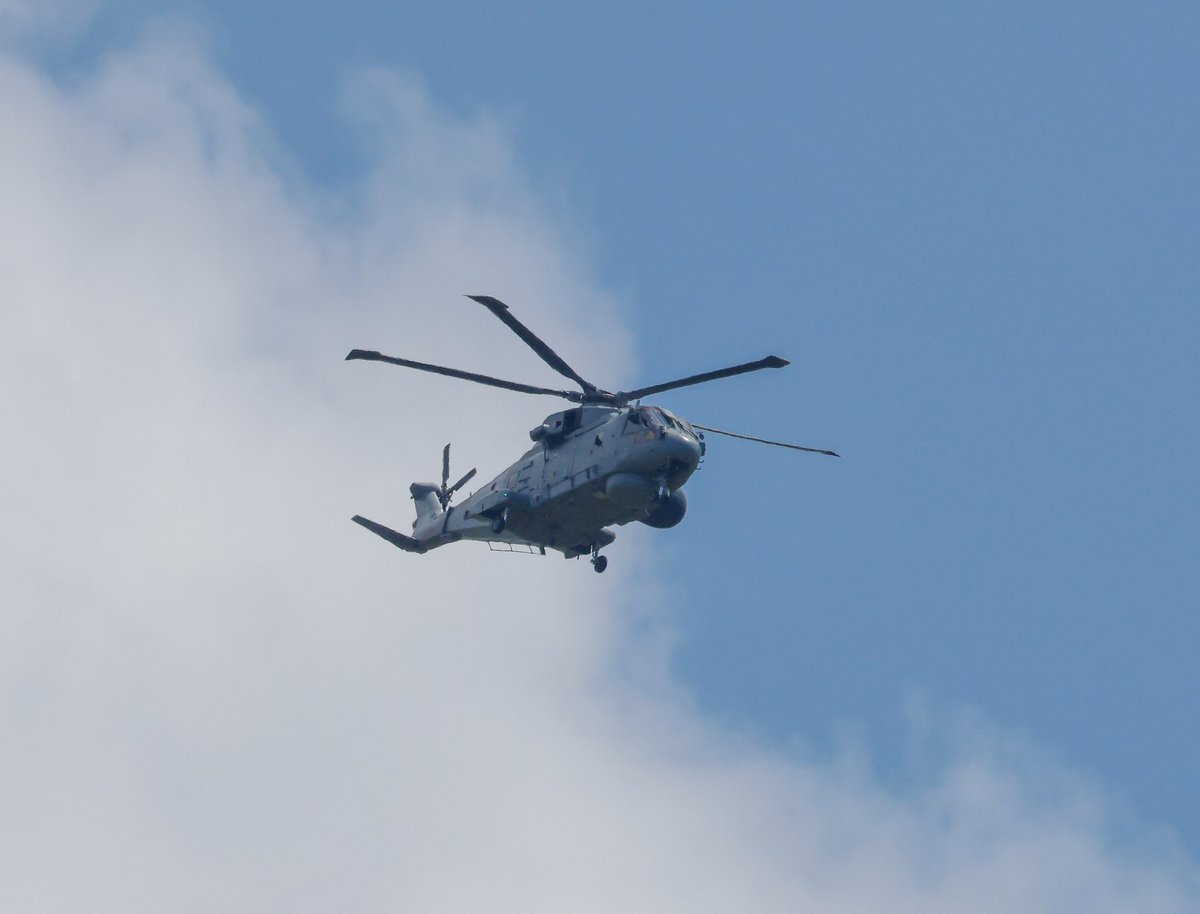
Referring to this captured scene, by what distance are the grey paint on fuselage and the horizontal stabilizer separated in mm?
3824

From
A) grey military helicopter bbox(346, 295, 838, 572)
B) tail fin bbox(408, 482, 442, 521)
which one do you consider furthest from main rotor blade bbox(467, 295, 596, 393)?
tail fin bbox(408, 482, 442, 521)

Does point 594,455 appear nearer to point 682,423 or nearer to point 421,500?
point 682,423

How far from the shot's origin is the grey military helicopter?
52.2 m

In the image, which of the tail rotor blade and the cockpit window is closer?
the cockpit window

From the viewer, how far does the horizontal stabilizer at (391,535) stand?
63.6 m

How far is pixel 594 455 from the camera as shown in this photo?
176 feet

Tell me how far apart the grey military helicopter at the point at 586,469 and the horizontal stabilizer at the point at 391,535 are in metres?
3.76

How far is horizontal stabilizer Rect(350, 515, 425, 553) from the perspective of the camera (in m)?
63.6

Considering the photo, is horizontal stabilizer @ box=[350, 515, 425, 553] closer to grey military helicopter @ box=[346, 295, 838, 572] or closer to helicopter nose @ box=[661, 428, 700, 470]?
grey military helicopter @ box=[346, 295, 838, 572]

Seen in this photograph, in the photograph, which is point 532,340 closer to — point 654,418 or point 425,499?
point 654,418

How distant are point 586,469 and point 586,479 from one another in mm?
342

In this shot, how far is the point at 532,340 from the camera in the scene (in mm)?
52281

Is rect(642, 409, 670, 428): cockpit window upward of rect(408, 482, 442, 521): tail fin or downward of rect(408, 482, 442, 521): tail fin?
downward

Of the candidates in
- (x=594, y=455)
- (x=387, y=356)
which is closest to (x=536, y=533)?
(x=594, y=455)
